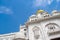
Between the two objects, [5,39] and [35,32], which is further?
[5,39]

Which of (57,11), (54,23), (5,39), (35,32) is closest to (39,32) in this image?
(35,32)

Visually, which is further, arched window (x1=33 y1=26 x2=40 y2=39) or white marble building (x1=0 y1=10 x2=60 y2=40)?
arched window (x1=33 y1=26 x2=40 y2=39)

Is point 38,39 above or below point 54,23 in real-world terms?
below

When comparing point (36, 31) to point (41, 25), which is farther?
point (41, 25)

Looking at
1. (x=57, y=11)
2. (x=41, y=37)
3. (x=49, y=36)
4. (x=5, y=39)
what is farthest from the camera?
(x=5, y=39)

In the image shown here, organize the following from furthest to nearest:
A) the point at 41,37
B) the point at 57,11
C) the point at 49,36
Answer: the point at 57,11 < the point at 41,37 < the point at 49,36

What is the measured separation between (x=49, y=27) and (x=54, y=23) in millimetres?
1163

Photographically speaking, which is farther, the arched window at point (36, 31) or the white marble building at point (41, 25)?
the arched window at point (36, 31)

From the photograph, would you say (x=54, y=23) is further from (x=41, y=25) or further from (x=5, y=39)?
(x=5, y=39)

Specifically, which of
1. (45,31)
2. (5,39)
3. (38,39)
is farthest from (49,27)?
(5,39)

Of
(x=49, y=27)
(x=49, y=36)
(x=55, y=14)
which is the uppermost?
(x=55, y=14)

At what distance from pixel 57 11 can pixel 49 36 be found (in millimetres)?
6815

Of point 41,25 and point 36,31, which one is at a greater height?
point 41,25

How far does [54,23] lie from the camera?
31.0 meters
